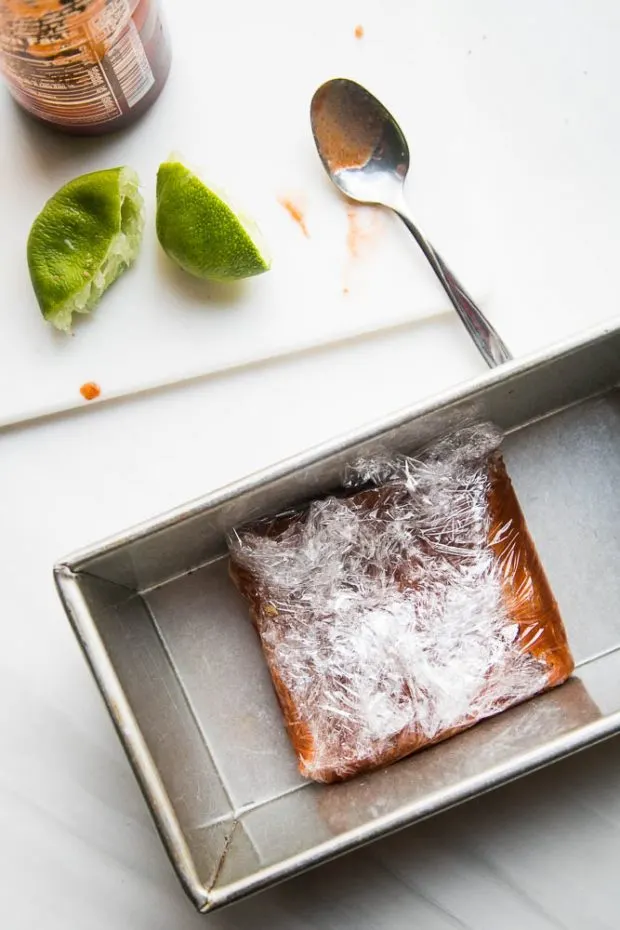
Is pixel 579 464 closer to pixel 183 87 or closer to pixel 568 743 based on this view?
pixel 568 743

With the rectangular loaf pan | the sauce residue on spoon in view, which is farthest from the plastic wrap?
the sauce residue on spoon

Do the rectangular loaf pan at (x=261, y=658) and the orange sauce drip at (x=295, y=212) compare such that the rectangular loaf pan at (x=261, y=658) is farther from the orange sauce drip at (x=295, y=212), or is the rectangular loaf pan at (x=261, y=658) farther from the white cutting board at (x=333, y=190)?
the orange sauce drip at (x=295, y=212)

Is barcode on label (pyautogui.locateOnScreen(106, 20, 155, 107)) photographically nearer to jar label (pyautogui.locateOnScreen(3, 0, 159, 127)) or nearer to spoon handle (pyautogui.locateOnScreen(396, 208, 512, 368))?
jar label (pyautogui.locateOnScreen(3, 0, 159, 127))

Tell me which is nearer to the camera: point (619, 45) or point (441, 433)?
point (441, 433)

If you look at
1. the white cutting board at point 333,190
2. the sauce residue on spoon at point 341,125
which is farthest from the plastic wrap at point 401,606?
the sauce residue on spoon at point 341,125

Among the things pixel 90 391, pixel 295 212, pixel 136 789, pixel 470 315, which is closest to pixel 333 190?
pixel 295 212

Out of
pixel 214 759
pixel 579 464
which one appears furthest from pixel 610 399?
pixel 214 759

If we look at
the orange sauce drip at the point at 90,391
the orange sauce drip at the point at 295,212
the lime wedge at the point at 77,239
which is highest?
the lime wedge at the point at 77,239
